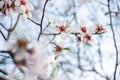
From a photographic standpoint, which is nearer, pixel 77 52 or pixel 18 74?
pixel 18 74

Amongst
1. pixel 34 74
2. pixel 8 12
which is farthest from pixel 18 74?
pixel 8 12

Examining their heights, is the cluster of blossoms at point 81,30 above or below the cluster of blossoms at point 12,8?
below

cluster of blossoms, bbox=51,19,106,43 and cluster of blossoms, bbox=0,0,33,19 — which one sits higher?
cluster of blossoms, bbox=0,0,33,19

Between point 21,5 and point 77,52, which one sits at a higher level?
point 21,5

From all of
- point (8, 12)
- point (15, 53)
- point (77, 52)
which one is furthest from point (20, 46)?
point (77, 52)

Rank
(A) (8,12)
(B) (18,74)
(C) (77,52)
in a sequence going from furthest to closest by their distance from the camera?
(C) (77,52) → (A) (8,12) → (B) (18,74)

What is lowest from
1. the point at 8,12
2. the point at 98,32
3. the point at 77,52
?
the point at 77,52

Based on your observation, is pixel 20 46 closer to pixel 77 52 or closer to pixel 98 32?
pixel 98 32

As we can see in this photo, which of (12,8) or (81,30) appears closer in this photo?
(12,8)

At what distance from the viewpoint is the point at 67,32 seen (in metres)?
1.69

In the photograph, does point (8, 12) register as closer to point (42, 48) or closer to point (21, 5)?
point (21, 5)

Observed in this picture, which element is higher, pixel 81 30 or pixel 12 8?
pixel 12 8

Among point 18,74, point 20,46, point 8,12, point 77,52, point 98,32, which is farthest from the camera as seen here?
point 77,52

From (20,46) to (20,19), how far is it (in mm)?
1126
